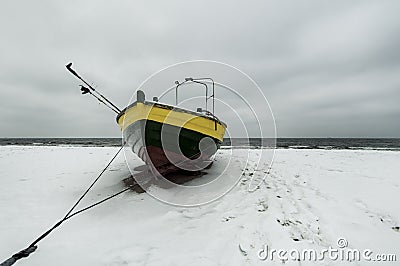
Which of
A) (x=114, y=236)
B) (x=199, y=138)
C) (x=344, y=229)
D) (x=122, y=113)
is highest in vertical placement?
(x=122, y=113)

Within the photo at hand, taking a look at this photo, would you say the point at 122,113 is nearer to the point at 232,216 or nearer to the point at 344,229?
the point at 232,216

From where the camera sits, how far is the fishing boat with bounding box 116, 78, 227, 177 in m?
5.50

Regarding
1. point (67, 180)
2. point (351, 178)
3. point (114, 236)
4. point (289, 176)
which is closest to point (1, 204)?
point (67, 180)

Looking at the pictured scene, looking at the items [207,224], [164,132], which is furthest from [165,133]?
[207,224]

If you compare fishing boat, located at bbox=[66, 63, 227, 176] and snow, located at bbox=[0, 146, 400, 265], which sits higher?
fishing boat, located at bbox=[66, 63, 227, 176]

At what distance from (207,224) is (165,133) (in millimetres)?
2757

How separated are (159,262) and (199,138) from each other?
4.09 meters

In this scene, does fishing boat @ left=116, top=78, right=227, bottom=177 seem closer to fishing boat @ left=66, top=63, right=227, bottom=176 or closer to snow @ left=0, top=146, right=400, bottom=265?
fishing boat @ left=66, top=63, right=227, bottom=176

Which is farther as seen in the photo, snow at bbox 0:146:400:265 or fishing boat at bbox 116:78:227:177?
fishing boat at bbox 116:78:227:177

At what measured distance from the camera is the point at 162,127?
5.57m

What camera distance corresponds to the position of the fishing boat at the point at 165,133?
5.50 metres

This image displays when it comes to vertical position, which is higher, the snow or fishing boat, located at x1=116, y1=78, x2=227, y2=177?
fishing boat, located at x1=116, y1=78, x2=227, y2=177

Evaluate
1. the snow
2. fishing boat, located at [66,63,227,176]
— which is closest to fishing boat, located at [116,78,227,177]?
fishing boat, located at [66,63,227,176]

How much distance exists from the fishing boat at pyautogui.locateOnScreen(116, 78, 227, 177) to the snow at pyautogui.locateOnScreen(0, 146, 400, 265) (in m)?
1.32
